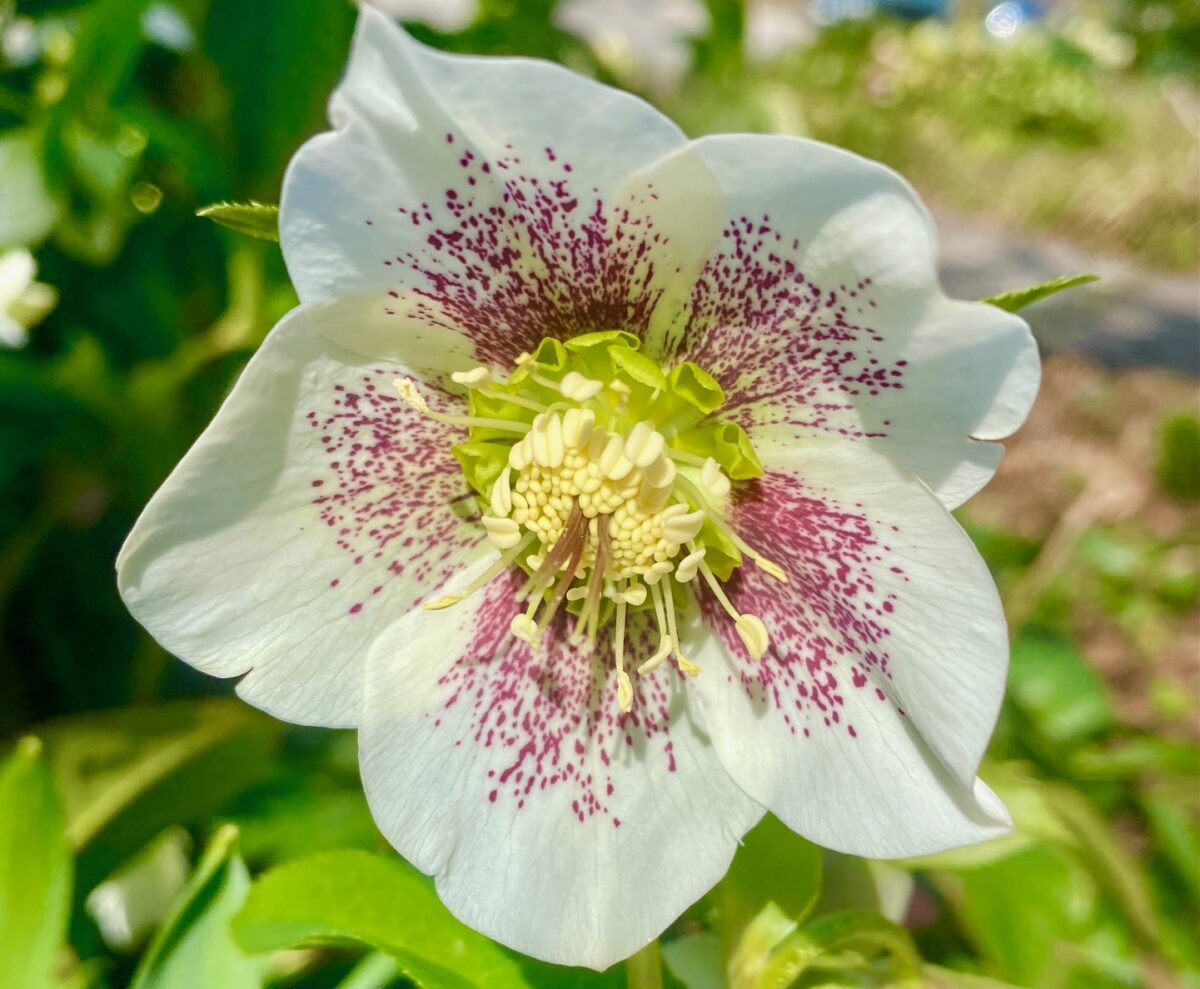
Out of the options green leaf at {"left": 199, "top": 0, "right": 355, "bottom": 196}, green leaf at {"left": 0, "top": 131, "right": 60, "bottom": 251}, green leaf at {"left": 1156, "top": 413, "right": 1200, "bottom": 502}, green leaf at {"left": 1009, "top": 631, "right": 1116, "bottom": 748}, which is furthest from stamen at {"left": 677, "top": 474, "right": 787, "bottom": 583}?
green leaf at {"left": 1156, "top": 413, "right": 1200, "bottom": 502}

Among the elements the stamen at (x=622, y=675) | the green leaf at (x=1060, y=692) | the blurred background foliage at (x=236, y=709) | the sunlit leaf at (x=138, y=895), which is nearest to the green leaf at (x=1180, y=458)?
the blurred background foliage at (x=236, y=709)

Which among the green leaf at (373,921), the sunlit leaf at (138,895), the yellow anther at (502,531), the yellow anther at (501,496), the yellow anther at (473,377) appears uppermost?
the yellow anther at (473,377)

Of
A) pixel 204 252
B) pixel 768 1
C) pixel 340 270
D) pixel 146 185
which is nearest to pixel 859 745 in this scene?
pixel 340 270

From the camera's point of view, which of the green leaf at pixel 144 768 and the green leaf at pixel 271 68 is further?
the green leaf at pixel 271 68

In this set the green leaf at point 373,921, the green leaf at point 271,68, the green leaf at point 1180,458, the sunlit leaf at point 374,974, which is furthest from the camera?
the green leaf at point 1180,458

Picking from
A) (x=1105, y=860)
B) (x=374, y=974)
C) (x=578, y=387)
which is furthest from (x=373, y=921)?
(x=1105, y=860)

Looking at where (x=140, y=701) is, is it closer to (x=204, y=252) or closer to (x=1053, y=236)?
(x=204, y=252)

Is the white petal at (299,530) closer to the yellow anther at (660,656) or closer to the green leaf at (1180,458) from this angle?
the yellow anther at (660,656)
